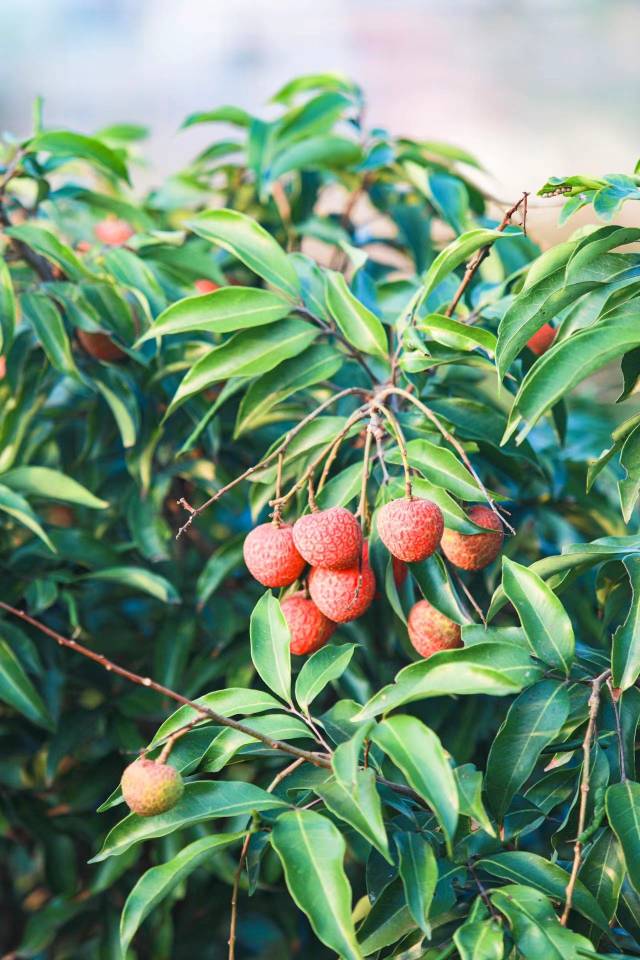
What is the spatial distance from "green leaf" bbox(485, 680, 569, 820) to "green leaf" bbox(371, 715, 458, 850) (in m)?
0.10

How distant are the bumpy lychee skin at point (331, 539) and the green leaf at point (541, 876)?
0.76 feet

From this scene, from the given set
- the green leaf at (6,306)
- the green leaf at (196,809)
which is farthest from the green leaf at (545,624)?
the green leaf at (6,306)

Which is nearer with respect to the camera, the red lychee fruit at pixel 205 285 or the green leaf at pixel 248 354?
the green leaf at pixel 248 354

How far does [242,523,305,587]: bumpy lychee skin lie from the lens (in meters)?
0.86

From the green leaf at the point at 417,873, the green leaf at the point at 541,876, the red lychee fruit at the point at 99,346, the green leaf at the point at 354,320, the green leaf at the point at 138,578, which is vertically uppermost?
the green leaf at the point at 354,320

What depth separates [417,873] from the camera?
71 centimetres

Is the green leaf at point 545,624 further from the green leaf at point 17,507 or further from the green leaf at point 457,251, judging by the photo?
the green leaf at point 17,507

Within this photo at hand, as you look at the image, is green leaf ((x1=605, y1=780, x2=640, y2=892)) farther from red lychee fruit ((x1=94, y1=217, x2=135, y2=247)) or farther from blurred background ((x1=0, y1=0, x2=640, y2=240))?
blurred background ((x1=0, y1=0, x2=640, y2=240))

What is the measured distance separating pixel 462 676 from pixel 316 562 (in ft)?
0.58

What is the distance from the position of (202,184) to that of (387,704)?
3.51 ft

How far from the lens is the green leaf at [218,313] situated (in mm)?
943

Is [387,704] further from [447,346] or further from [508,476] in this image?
[508,476]

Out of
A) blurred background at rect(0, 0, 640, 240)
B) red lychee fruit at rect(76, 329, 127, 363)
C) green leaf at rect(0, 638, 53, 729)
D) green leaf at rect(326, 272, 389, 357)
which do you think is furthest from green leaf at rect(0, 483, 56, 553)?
blurred background at rect(0, 0, 640, 240)

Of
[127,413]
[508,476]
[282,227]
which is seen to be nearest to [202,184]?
[282,227]
